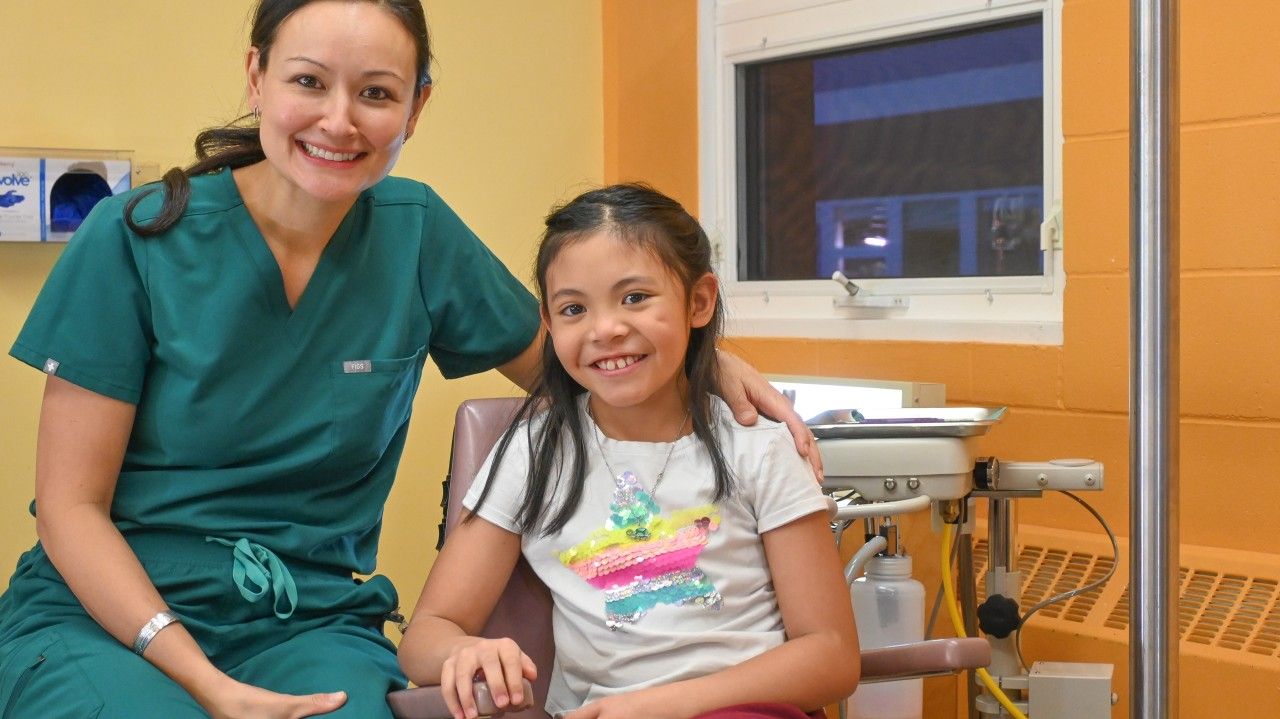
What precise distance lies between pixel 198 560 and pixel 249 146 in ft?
1.67

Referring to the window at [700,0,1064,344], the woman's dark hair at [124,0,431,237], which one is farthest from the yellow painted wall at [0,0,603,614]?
the woman's dark hair at [124,0,431,237]

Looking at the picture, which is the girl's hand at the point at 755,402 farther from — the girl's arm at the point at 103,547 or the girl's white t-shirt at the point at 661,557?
the girl's arm at the point at 103,547

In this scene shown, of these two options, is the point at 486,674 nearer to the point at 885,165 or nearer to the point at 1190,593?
the point at 1190,593

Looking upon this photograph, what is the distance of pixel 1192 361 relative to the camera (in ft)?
7.01

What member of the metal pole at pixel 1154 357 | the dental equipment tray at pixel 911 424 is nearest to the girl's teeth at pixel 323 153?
the dental equipment tray at pixel 911 424

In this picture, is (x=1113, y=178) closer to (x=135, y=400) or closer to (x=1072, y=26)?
(x=1072, y=26)

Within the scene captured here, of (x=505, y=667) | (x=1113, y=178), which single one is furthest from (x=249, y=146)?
(x=1113, y=178)

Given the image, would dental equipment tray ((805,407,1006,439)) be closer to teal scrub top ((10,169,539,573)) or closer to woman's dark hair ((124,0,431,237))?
teal scrub top ((10,169,539,573))

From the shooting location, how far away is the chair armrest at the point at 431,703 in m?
1.24

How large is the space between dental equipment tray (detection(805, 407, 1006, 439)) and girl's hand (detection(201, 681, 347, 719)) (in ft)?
2.52

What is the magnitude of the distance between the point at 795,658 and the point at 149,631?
0.68m

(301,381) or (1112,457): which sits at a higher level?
(301,381)

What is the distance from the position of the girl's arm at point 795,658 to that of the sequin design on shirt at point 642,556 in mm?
81

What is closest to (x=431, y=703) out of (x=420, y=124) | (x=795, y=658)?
(x=795, y=658)
